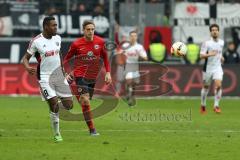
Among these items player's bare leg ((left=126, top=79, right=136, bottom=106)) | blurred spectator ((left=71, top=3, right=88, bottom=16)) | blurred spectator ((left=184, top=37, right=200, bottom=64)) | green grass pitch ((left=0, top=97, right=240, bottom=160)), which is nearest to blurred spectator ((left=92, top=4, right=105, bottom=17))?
blurred spectator ((left=71, top=3, right=88, bottom=16))

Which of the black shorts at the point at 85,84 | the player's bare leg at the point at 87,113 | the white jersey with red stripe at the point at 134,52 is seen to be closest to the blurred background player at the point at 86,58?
the black shorts at the point at 85,84

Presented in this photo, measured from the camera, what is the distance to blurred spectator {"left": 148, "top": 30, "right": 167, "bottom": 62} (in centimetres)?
3006

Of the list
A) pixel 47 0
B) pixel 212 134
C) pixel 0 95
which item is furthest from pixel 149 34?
pixel 212 134

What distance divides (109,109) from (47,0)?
9.34 m

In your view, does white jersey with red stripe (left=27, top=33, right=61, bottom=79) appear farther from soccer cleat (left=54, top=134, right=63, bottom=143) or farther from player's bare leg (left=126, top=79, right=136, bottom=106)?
player's bare leg (left=126, top=79, right=136, bottom=106)

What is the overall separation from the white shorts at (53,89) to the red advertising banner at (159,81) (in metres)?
12.6

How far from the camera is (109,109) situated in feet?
73.8

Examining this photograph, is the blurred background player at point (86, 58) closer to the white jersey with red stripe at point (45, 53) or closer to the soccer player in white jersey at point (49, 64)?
the soccer player in white jersey at point (49, 64)

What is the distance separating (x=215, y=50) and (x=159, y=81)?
5422mm

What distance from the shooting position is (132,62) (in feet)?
89.4

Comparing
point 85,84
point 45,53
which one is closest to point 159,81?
point 85,84

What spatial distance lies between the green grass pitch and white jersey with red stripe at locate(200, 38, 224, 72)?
4.69 feet

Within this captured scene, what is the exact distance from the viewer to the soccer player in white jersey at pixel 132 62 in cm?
2616

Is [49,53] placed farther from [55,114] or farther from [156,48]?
[156,48]
